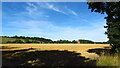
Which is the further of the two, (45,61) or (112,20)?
(112,20)

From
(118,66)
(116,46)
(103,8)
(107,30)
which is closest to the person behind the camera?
(118,66)

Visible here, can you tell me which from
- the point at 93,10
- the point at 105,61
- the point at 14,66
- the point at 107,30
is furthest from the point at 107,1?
the point at 14,66

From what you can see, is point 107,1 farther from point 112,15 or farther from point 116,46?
point 116,46

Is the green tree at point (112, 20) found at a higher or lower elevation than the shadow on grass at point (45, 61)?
higher

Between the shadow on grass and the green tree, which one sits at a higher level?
the green tree

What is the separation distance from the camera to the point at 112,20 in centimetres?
1433

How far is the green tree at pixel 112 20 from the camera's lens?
534 inches

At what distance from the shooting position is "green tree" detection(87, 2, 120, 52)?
13561 millimetres

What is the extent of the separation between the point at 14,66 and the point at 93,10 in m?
10.8

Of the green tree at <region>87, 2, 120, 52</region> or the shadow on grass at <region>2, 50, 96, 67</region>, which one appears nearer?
the shadow on grass at <region>2, 50, 96, 67</region>

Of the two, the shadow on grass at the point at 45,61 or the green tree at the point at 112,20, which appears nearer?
the shadow on grass at the point at 45,61

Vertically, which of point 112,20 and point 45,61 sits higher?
point 112,20

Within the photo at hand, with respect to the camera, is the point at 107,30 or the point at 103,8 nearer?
the point at 107,30

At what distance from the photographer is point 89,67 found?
9.10m
